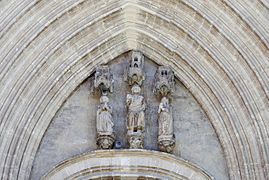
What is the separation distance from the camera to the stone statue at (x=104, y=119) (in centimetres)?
1079

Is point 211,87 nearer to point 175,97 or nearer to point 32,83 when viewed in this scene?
point 175,97

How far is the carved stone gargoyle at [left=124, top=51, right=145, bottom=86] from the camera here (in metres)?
11.3

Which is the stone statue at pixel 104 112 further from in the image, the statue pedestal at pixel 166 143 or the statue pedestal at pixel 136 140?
the statue pedestal at pixel 166 143

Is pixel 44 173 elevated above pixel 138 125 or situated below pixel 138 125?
below

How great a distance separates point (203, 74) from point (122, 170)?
1905 mm

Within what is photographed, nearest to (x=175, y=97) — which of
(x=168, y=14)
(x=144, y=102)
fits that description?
(x=144, y=102)

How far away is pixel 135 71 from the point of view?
11305 mm

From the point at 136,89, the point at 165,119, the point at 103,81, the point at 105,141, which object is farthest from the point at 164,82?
the point at 105,141

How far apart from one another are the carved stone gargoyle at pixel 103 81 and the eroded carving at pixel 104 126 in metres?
0.24

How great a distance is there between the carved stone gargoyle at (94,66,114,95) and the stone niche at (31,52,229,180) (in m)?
0.11

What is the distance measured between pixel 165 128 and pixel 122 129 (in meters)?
0.61

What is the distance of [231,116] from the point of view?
10.8 m

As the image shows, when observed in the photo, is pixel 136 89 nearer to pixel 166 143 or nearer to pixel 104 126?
pixel 104 126

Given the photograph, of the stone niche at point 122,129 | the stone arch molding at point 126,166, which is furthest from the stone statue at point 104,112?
the stone arch molding at point 126,166
